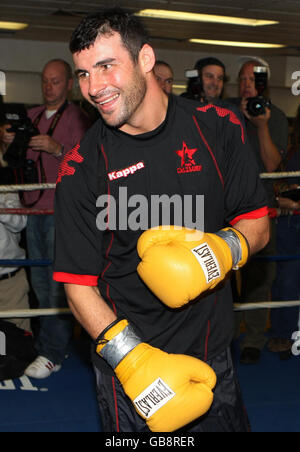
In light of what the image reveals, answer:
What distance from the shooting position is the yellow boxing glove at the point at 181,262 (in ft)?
4.91

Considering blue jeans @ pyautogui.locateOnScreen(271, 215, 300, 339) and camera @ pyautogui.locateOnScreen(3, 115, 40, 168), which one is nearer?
camera @ pyautogui.locateOnScreen(3, 115, 40, 168)

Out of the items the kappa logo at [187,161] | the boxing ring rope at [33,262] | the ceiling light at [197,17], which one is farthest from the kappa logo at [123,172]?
the ceiling light at [197,17]

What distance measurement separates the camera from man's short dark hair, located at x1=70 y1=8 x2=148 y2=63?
1.50 meters

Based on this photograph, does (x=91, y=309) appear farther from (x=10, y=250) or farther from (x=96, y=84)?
(x=10, y=250)

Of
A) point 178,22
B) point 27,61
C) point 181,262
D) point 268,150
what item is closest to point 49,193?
point 268,150

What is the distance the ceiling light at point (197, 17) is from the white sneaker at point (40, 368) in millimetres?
5207

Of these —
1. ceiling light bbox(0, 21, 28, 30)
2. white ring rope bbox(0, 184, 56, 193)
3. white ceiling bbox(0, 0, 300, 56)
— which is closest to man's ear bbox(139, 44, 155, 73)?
white ring rope bbox(0, 184, 56, 193)

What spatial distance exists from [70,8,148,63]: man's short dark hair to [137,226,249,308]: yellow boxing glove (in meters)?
0.48

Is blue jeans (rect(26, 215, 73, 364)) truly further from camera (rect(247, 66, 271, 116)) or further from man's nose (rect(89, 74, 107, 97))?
man's nose (rect(89, 74, 107, 97))

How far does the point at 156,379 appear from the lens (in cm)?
147

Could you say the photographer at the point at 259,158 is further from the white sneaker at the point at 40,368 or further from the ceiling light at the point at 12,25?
the ceiling light at the point at 12,25

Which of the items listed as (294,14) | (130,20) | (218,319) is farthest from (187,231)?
(294,14)
